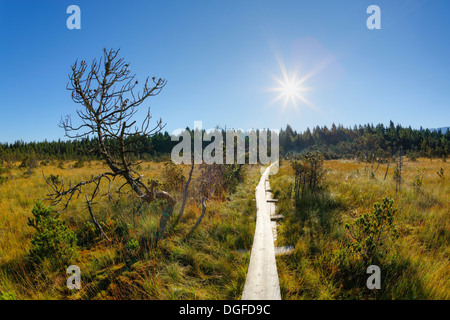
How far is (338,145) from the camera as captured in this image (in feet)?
238

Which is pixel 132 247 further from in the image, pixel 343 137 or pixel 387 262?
pixel 343 137

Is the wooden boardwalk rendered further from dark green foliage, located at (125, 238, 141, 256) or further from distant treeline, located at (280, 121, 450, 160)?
distant treeline, located at (280, 121, 450, 160)

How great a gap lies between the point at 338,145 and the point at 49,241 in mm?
86148

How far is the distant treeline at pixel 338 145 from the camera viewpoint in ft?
127

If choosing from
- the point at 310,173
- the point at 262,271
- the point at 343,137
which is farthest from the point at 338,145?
the point at 262,271

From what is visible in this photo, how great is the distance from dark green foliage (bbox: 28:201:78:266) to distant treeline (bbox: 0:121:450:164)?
18591 mm

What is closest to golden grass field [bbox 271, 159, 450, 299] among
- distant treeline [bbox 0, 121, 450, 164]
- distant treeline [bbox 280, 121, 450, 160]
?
distant treeline [bbox 0, 121, 450, 164]

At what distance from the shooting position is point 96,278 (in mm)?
3133

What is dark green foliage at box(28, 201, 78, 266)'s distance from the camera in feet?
11.3

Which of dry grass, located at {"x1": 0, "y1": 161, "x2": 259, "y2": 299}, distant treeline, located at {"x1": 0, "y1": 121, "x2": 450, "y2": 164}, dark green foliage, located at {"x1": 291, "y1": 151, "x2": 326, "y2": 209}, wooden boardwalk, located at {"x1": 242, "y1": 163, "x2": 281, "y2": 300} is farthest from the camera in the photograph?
distant treeline, located at {"x1": 0, "y1": 121, "x2": 450, "y2": 164}

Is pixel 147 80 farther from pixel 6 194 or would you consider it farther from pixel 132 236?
pixel 6 194

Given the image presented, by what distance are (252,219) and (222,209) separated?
118cm
